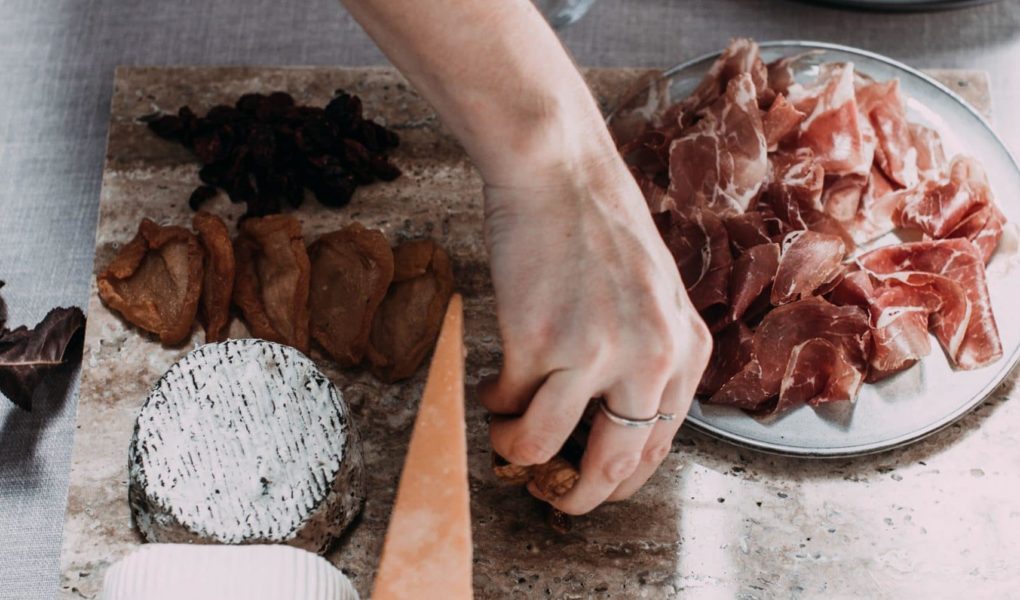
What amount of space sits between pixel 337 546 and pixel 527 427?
383mm

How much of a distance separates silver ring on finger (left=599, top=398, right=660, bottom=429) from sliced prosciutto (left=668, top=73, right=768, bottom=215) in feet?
1.67

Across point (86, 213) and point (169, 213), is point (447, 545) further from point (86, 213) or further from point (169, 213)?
point (86, 213)

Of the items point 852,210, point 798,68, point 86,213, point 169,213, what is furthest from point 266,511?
point 798,68

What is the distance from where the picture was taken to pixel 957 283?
1.52m

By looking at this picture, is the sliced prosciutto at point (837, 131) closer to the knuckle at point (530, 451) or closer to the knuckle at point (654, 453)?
the knuckle at point (654, 453)

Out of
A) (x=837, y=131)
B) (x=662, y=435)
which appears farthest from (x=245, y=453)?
(x=837, y=131)

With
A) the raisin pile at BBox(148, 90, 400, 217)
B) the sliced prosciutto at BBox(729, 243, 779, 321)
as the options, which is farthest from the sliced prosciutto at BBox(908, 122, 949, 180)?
the raisin pile at BBox(148, 90, 400, 217)

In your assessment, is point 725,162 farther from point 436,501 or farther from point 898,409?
point 436,501

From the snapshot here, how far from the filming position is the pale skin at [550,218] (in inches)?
42.8

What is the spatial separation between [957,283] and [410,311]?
0.77m

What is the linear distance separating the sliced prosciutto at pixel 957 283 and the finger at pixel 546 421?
2.05 feet

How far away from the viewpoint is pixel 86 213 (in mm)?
1767

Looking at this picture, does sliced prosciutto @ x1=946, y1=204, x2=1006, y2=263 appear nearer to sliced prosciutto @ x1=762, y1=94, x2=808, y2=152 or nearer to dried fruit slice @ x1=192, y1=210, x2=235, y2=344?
sliced prosciutto @ x1=762, y1=94, x2=808, y2=152

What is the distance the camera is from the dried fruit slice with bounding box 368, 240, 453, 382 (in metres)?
1.51
